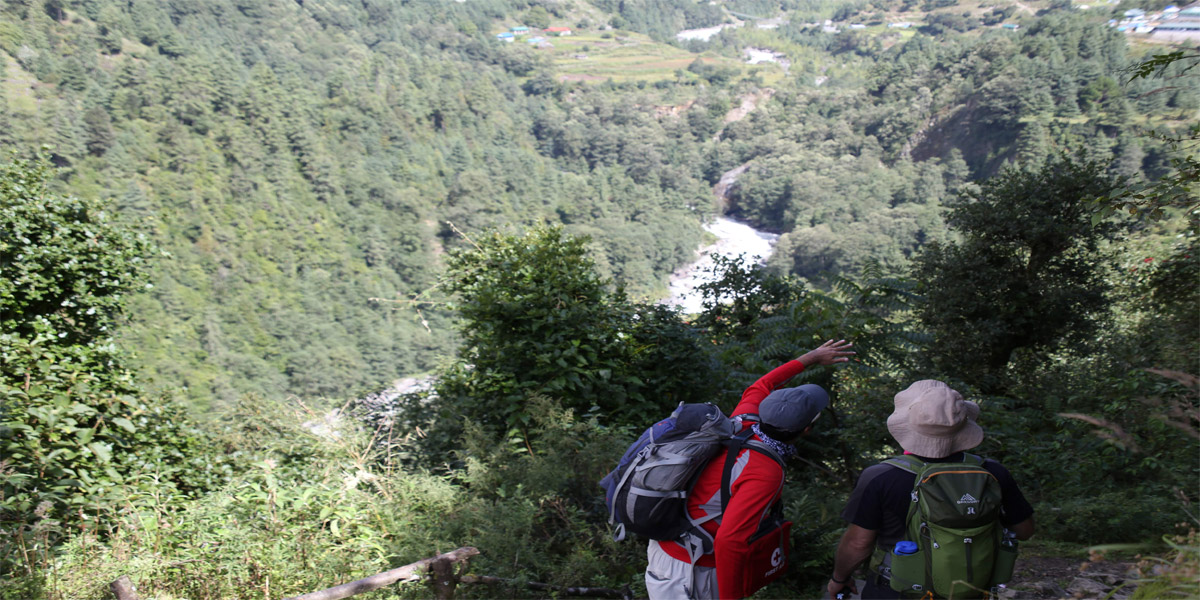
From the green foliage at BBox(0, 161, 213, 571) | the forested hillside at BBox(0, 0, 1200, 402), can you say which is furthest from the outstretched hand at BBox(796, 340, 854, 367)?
the forested hillside at BBox(0, 0, 1200, 402)

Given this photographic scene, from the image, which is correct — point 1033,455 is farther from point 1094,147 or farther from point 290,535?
point 1094,147

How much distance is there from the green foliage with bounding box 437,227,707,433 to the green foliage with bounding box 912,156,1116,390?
14.4 feet

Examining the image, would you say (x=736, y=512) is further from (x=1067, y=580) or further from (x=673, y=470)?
(x=1067, y=580)

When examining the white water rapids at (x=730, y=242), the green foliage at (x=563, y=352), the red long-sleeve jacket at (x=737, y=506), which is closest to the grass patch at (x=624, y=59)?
the white water rapids at (x=730, y=242)

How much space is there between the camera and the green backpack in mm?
1830

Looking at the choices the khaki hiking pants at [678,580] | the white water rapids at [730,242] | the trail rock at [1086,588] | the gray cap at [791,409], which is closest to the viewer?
the gray cap at [791,409]

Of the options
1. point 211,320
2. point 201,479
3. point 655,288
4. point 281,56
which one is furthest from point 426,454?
point 281,56

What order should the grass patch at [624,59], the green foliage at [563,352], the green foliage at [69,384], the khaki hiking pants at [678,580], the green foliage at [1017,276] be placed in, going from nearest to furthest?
the khaki hiking pants at [678,580], the green foliage at [69,384], the green foliage at [563,352], the green foliage at [1017,276], the grass patch at [624,59]

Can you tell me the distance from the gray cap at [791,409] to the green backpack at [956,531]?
0.33 meters

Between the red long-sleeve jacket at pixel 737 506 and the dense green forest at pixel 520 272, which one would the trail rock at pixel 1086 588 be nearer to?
the dense green forest at pixel 520 272

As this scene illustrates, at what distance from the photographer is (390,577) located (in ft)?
8.91

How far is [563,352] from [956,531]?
3.90m

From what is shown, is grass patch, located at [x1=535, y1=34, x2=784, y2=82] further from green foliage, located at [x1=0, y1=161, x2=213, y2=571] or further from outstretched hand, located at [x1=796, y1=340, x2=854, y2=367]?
outstretched hand, located at [x1=796, y1=340, x2=854, y2=367]

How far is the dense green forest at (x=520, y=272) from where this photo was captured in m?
3.77
